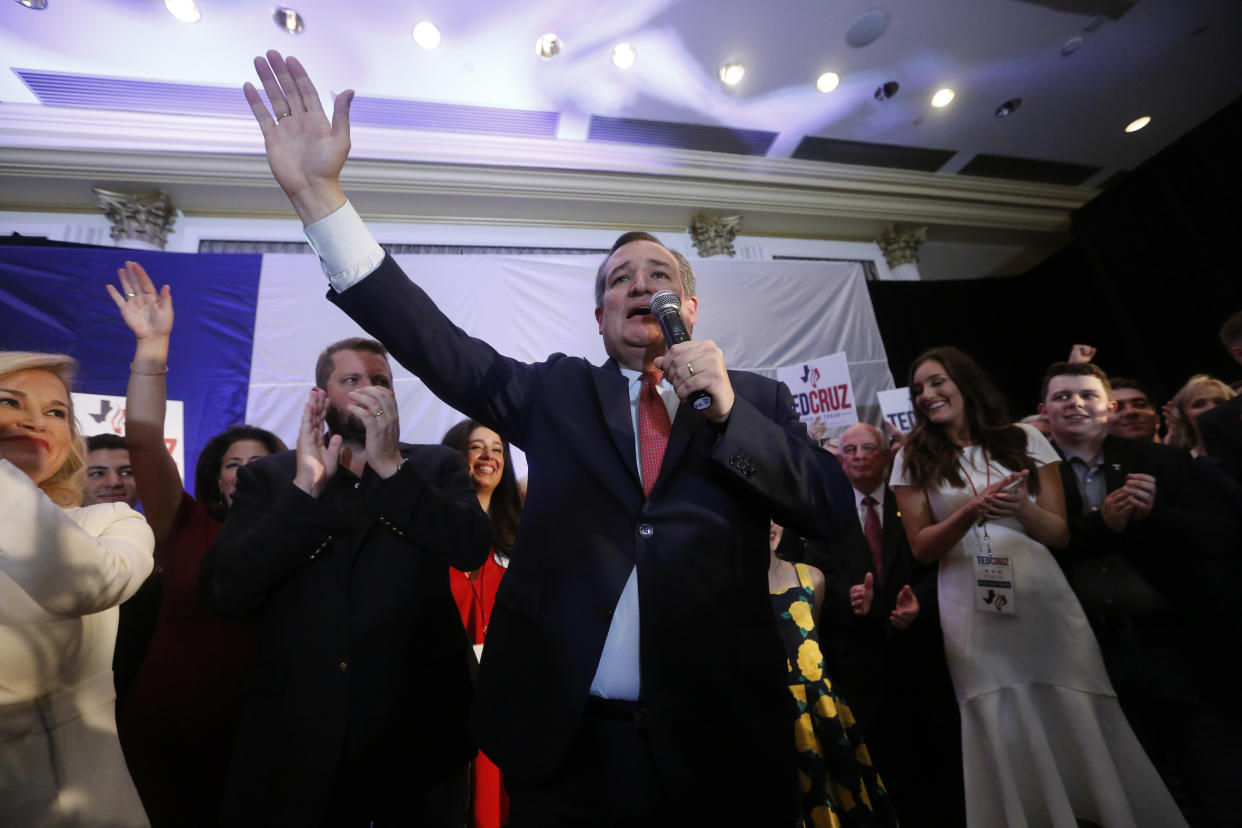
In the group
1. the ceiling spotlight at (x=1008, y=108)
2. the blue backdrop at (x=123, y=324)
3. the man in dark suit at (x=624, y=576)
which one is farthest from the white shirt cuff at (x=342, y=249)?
the ceiling spotlight at (x=1008, y=108)

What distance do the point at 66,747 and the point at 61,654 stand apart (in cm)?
16

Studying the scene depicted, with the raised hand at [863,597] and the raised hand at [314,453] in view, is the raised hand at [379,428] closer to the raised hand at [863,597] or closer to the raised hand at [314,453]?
the raised hand at [314,453]

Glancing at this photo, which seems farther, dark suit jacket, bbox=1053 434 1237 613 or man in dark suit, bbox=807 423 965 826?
man in dark suit, bbox=807 423 965 826

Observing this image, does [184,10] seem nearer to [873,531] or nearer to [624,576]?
[624,576]

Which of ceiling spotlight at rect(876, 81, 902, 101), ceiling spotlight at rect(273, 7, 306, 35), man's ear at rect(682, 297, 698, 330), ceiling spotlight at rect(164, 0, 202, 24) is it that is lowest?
man's ear at rect(682, 297, 698, 330)

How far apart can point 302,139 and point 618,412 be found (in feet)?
2.23

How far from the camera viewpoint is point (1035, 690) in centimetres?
176

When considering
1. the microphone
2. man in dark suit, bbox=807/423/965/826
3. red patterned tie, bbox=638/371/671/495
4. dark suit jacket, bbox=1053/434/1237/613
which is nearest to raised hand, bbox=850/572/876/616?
man in dark suit, bbox=807/423/965/826

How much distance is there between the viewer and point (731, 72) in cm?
446

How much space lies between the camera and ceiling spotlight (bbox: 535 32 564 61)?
4051mm

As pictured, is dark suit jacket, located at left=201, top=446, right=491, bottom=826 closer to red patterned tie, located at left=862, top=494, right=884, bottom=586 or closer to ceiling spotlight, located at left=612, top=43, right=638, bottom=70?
red patterned tie, located at left=862, top=494, right=884, bottom=586

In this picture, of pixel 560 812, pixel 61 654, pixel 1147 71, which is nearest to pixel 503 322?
pixel 61 654

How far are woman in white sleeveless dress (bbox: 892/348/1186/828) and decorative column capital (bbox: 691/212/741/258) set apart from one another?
A: 148 inches

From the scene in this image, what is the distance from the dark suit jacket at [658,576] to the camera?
0.82 m
